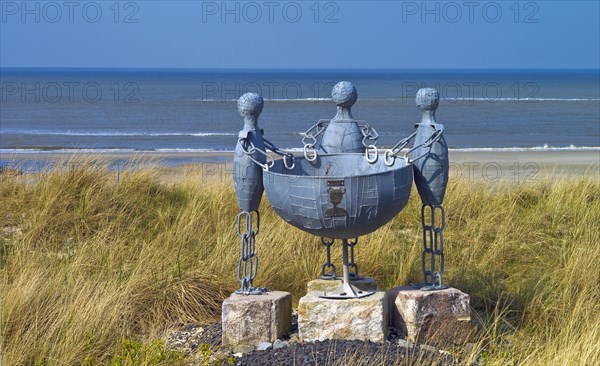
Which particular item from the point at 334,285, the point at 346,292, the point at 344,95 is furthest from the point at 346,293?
the point at 344,95

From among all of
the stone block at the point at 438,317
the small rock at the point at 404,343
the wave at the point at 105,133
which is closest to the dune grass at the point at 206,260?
the stone block at the point at 438,317

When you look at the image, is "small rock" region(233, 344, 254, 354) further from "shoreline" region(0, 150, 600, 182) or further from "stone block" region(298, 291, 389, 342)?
"shoreline" region(0, 150, 600, 182)

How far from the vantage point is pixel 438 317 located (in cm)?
416

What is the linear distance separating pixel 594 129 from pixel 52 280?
2358 centimetres

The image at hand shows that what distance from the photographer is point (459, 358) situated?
157 inches

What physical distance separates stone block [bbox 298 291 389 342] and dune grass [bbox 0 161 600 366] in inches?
22.0

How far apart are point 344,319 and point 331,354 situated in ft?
1.21

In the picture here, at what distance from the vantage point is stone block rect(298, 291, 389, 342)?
4.05 m

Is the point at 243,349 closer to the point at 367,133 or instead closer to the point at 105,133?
the point at 367,133

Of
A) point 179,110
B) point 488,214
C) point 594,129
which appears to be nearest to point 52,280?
point 488,214

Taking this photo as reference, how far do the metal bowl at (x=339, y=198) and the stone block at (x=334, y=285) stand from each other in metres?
0.56

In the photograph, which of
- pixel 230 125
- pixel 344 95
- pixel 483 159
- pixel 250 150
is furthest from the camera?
pixel 230 125

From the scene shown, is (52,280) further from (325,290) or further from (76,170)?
(76,170)

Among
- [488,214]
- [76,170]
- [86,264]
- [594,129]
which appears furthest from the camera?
[594,129]
